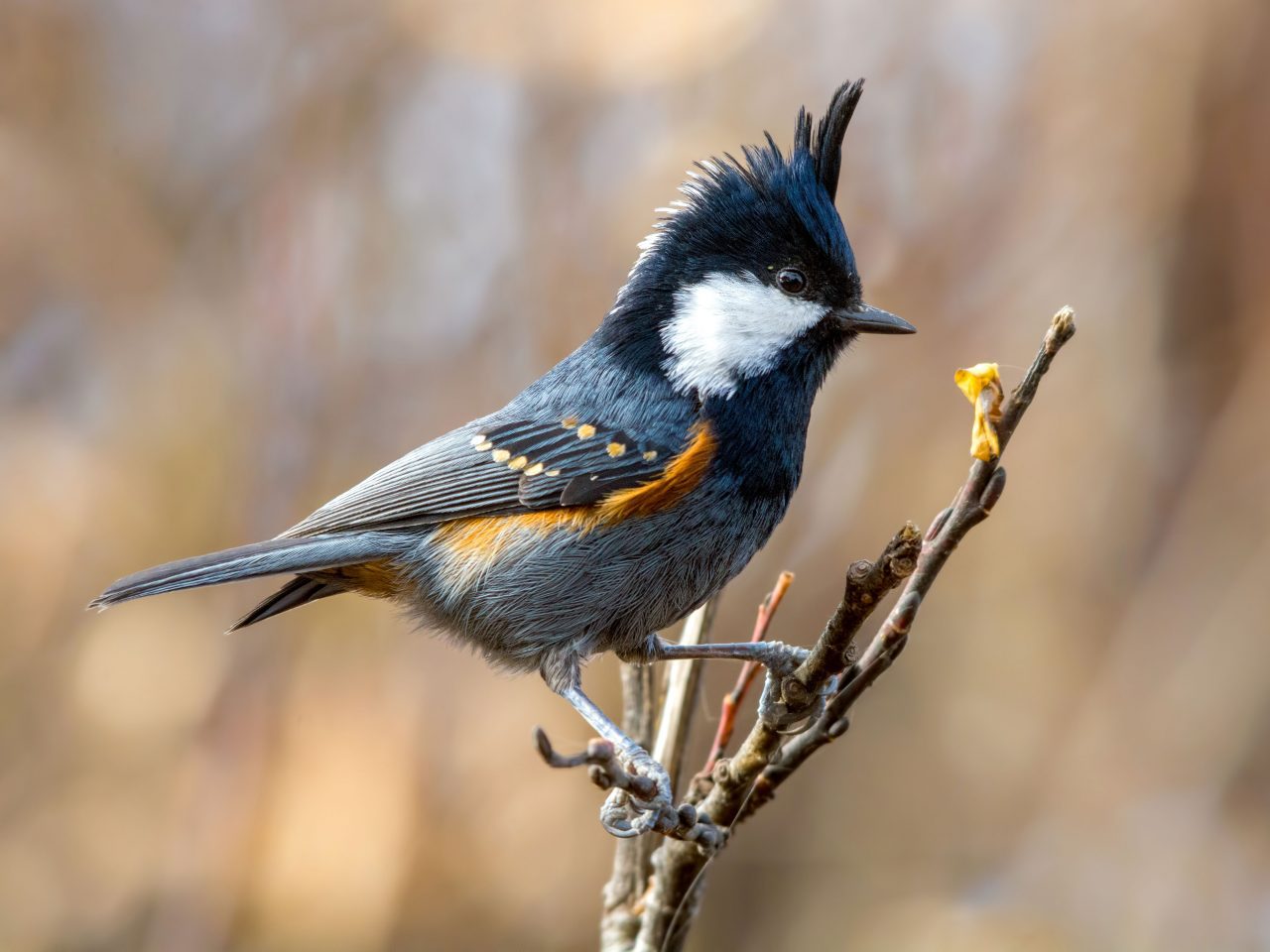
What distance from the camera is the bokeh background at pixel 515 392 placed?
3500mm

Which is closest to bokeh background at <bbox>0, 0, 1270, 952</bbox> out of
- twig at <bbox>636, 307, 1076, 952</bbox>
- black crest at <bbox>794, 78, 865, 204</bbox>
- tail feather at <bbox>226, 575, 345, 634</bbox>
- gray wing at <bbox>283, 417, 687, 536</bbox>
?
tail feather at <bbox>226, 575, 345, 634</bbox>

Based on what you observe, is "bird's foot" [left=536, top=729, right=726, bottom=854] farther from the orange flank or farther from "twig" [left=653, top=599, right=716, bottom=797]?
the orange flank

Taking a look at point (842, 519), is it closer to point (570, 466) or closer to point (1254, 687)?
point (1254, 687)

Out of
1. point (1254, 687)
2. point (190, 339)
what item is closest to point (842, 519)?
point (1254, 687)

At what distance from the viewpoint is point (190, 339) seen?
12.3ft

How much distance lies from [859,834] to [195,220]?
288 cm

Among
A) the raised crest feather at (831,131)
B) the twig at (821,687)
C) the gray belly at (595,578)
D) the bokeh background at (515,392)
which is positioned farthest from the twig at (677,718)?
the bokeh background at (515,392)

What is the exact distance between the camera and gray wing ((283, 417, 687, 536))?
7.42 ft

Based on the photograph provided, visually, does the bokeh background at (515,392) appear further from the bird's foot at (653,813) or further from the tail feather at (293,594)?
the bird's foot at (653,813)

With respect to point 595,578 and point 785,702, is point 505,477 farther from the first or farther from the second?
point 785,702

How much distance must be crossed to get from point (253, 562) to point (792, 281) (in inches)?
46.9

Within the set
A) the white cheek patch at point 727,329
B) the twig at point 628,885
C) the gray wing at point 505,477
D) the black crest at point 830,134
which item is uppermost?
the black crest at point 830,134

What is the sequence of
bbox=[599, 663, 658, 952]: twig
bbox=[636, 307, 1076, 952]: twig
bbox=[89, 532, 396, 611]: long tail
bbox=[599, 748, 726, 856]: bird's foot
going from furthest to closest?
bbox=[599, 663, 658, 952]: twig, bbox=[89, 532, 396, 611]: long tail, bbox=[599, 748, 726, 856]: bird's foot, bbox=[636, 307, 1076, 952]: twig

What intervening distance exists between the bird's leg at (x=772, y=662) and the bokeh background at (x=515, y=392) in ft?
4.14
